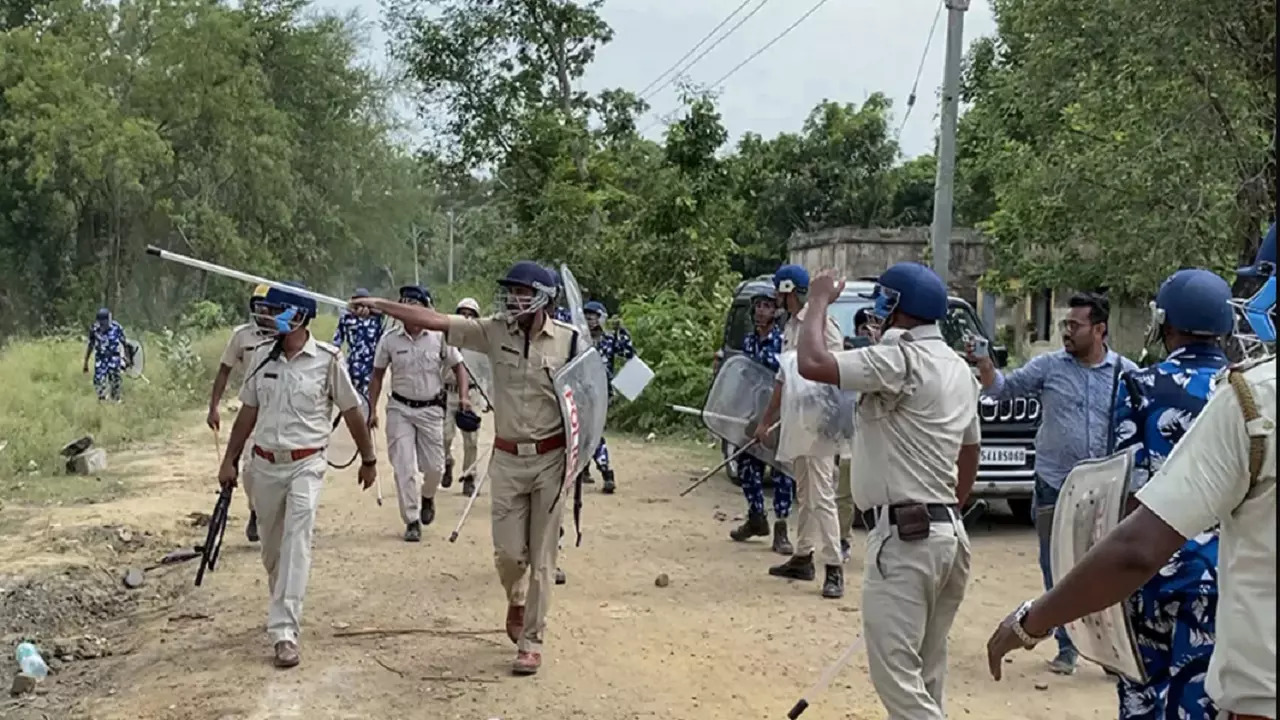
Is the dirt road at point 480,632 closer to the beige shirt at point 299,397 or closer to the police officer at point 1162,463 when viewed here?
the beige shirt at point 299,397

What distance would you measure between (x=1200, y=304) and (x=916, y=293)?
1207mm

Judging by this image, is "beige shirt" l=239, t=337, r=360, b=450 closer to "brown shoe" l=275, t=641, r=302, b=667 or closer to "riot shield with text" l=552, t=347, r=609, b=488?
"brown shoe" l=275, t=641, r=302, b=667

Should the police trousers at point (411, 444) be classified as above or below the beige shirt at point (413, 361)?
below

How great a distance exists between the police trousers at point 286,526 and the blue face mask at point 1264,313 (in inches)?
193

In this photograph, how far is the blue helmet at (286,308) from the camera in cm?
656

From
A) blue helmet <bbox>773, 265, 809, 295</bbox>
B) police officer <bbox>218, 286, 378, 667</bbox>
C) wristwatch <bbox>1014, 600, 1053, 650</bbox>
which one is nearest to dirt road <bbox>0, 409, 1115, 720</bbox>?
police officer <bbox>218, 286, 378, 667</bbox>

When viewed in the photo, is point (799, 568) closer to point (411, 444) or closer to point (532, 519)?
point (532, 519)

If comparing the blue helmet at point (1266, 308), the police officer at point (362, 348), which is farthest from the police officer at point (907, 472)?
the police officer at point (362, 348)

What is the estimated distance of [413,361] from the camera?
9.60 meters

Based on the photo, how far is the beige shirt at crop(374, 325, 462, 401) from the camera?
961 centimetres

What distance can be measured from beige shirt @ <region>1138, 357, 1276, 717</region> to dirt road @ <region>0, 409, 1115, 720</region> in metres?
3.61

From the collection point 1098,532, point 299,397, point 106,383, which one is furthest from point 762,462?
point 106,383

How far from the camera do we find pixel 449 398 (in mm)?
11195

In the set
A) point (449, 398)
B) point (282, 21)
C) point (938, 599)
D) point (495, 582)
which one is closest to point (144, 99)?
point (282, 21)
